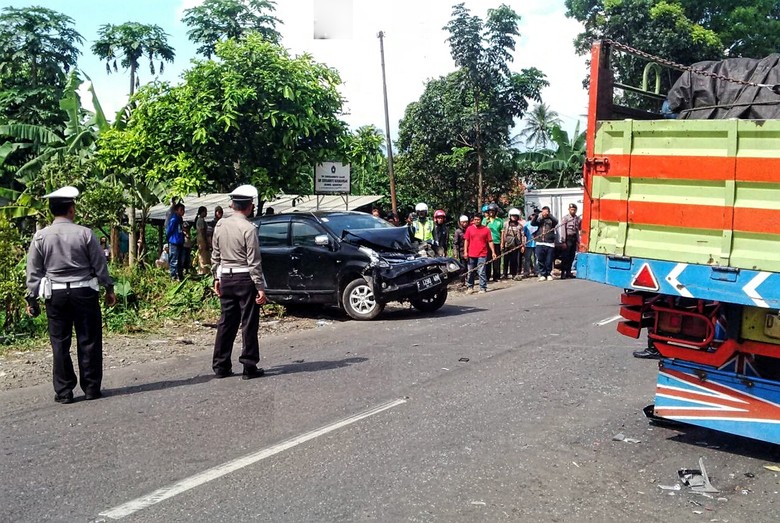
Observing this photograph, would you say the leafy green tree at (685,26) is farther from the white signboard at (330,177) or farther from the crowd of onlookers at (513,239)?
the white signboard at (330,177)

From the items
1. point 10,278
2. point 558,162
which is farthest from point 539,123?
point 10,278

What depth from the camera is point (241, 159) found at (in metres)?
15.7

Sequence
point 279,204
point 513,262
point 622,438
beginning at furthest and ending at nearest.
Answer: point 279,204 → point 513,262 → point 622,438

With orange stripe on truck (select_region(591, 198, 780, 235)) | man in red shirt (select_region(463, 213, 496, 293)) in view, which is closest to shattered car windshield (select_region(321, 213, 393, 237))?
man in red shirt (select_region(463, 213, 496, 293))

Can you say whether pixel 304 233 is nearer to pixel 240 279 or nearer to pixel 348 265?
pixel 348 265

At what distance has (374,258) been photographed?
12.5 metres

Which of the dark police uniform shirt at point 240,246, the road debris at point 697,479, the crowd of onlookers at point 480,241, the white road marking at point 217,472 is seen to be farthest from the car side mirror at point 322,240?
the road debris at point 697,479

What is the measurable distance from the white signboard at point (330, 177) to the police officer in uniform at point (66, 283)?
906 cm

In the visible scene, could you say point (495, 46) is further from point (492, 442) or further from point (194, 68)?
point (492, 442)

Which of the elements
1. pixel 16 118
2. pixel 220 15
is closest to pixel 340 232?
pixel 220 15

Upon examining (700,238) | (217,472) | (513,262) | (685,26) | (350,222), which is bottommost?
(513,262)

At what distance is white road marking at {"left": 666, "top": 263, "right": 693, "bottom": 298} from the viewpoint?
532cm

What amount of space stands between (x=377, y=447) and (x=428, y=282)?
708cm

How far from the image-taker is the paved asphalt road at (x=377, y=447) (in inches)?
183
